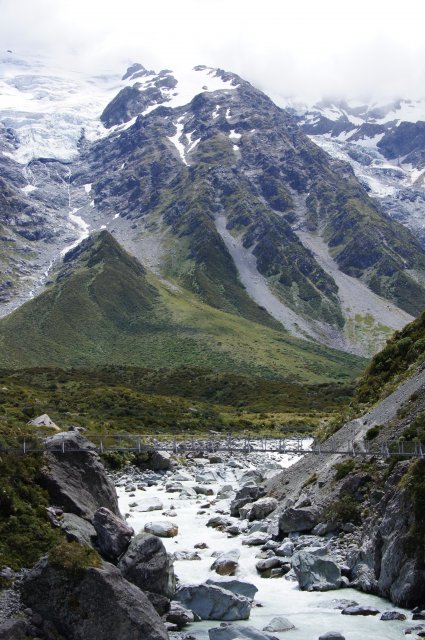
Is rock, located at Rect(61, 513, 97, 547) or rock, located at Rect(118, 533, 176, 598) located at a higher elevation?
rock, located at Rect(61, 513, 97, 547)

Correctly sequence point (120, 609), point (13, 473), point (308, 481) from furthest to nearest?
1. point (308, 481)
2. point (13, 473)
3. point (120, 609)

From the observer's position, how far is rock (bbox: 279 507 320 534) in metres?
35.1

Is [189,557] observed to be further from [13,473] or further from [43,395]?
[43,395]

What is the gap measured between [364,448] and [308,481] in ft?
15.4

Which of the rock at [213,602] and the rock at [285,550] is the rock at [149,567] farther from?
the rock at [285,550]

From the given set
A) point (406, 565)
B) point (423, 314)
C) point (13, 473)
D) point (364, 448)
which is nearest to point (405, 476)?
point (406, 565)

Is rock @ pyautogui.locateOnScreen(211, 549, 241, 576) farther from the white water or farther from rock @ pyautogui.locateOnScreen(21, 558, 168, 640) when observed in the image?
rock @ pyautogui.locateOnScreen(21, 558, 168, 640)

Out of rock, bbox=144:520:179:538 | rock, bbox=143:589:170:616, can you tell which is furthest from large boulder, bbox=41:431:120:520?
rock, bbox=144:520:179:538

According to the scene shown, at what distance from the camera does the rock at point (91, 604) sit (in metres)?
21.6

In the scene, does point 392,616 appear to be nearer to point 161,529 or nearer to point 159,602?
point 159,602

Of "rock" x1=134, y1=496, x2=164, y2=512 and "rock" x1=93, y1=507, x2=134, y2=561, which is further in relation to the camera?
"rock" x1=134, y1=496, x2=164, y2=512

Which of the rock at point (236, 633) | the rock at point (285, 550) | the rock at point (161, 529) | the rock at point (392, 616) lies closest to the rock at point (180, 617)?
the rock at point (236, 633)

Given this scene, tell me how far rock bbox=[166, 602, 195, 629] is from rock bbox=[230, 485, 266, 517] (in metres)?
18.4

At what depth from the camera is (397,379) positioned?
153 feet
